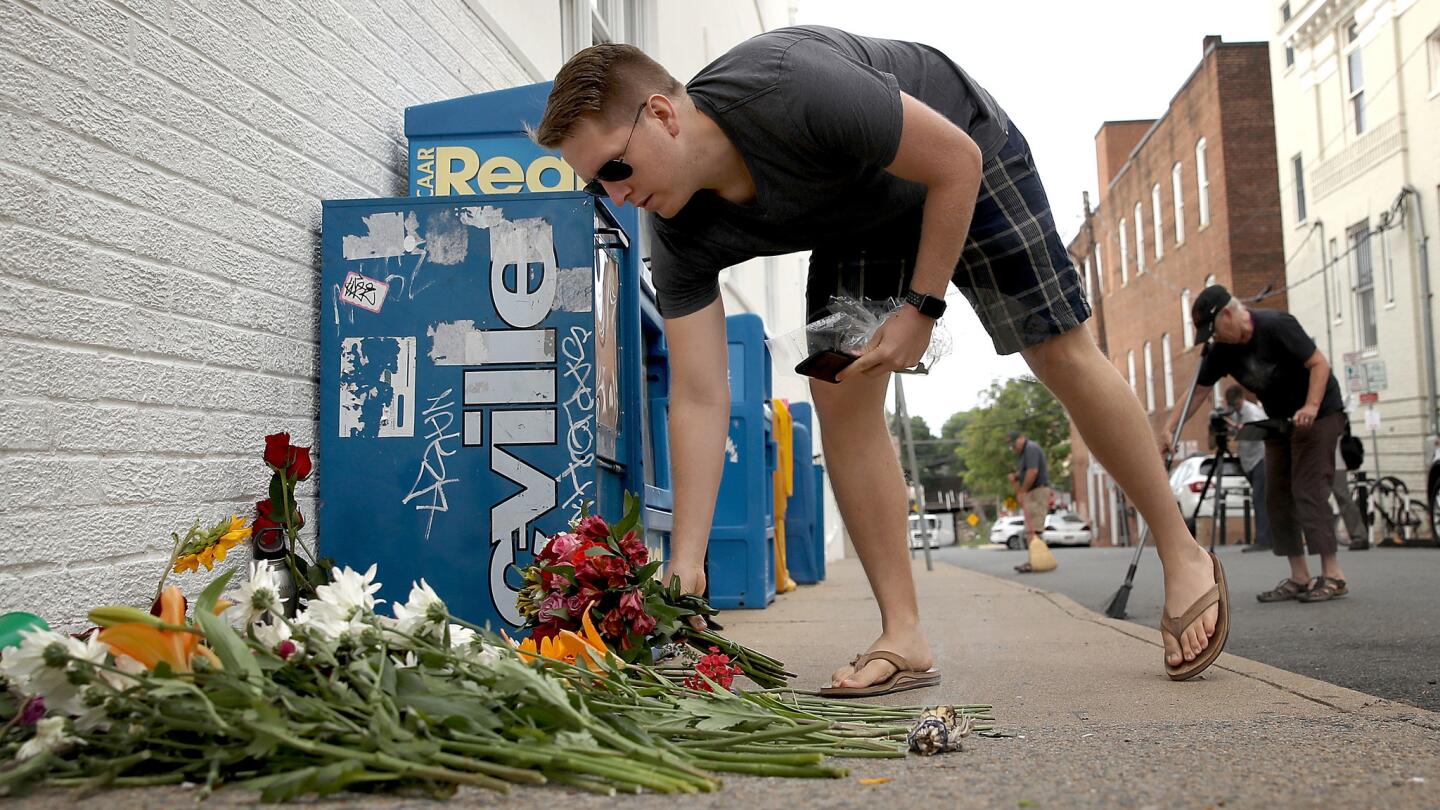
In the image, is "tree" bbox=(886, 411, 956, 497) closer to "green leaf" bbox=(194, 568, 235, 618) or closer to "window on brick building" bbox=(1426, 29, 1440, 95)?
"window on brick building" bbox=(1426, 29, 1440, 95)

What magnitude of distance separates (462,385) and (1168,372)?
35.6 metres

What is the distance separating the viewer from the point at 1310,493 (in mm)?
6641

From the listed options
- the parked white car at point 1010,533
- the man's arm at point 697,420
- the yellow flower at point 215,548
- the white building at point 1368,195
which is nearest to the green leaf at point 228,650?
the yellow flower at point 215,548

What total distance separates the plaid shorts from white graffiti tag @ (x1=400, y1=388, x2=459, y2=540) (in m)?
1.17

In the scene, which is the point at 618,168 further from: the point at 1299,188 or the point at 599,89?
the point at 1299,188

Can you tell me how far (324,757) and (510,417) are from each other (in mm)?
2162

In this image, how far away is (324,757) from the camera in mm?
1534

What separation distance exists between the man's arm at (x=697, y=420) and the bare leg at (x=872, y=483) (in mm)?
277

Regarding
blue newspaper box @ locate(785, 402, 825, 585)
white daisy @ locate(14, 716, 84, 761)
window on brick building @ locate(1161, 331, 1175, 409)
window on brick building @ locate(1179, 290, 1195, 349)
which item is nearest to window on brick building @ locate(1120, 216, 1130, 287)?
window on brick building @ locate(1161, 331, 1175, 409)

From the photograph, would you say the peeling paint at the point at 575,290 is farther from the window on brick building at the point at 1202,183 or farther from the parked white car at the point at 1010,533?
the parked white car at the point at 1010,533

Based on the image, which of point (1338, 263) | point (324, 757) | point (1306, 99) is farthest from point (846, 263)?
point (1306, 99)

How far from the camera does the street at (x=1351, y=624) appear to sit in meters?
3.58

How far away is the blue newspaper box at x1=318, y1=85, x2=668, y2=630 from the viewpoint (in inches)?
143

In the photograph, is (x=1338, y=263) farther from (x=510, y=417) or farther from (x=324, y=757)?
(x=324, y=757)
